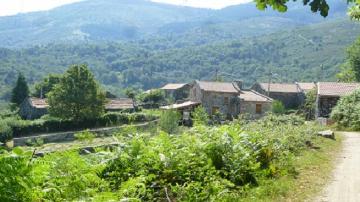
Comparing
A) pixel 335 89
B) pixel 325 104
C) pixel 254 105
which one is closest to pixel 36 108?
pixel 254 105

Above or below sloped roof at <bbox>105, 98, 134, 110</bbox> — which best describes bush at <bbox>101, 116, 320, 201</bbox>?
above

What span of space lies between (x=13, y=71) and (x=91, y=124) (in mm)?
119676

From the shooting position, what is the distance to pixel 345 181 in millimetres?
10055

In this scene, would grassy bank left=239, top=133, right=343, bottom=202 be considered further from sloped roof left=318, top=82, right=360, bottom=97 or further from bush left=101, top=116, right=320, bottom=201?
sloped roof left=318, top=82, right=360, bottom=97

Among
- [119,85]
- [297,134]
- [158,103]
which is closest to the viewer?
[297,134]

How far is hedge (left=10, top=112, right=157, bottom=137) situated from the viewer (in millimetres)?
48125

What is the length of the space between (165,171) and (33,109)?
2249 inches

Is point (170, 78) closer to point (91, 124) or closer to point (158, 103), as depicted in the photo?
point (158, 103)

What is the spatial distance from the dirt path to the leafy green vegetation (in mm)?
752

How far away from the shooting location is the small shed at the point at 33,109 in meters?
61.0

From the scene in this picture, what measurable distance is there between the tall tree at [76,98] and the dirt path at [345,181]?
132 ft

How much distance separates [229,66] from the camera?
19925 cm

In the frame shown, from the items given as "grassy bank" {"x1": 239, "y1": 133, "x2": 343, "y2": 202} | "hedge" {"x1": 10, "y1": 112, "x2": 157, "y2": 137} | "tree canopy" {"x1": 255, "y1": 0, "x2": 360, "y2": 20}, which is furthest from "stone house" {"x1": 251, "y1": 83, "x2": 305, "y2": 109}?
"tree canopy" {"x1": 255, "y1": 0, "x2": 360, "y2": 20}

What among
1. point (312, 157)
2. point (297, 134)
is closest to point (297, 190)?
point (312, 157)
